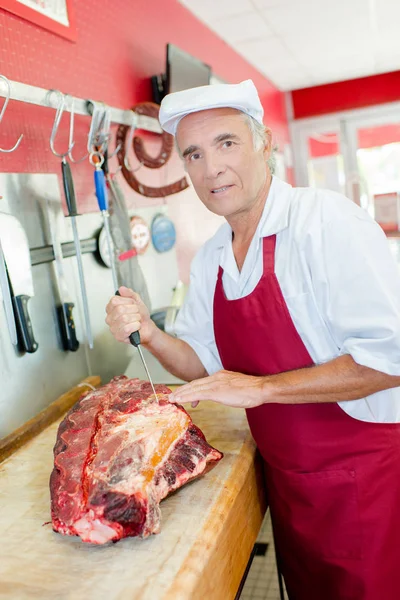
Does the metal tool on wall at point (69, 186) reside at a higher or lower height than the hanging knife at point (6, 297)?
higher

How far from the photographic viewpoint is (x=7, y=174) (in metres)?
1.48

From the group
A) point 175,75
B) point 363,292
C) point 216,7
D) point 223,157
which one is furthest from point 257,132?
point 216,7

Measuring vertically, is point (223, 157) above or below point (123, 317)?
above

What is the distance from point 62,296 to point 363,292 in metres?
0.94

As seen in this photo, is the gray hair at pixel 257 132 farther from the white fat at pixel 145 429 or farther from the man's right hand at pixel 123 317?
the white fat at pixel 145 429

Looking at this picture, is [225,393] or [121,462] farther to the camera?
[225,393]

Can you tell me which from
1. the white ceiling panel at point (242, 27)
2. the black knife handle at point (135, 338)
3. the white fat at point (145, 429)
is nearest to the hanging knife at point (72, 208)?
the black knife handle at point (135, 338)

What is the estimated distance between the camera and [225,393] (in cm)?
121

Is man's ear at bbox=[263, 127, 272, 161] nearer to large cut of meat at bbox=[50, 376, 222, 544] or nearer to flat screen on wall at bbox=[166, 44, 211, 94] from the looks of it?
large cut of meat at bbox=[50, 376, 222, 544]

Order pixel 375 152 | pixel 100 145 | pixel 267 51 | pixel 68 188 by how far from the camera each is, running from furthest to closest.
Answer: pixel 375 152
pixel 267 51
pixel 100 145
pixel 68 188

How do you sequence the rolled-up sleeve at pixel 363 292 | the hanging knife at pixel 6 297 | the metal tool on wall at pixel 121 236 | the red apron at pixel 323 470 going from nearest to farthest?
the rolled-up sleeve at pixel 363 292, the red apron at pixel 323 470, the hanging knife at pixel 6 297, the metal tool on wall at pixel 121 236

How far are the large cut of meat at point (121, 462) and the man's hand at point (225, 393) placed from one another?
0.05 meters

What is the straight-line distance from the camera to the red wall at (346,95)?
6.01m

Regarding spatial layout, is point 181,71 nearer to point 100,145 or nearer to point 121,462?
point 100,145
